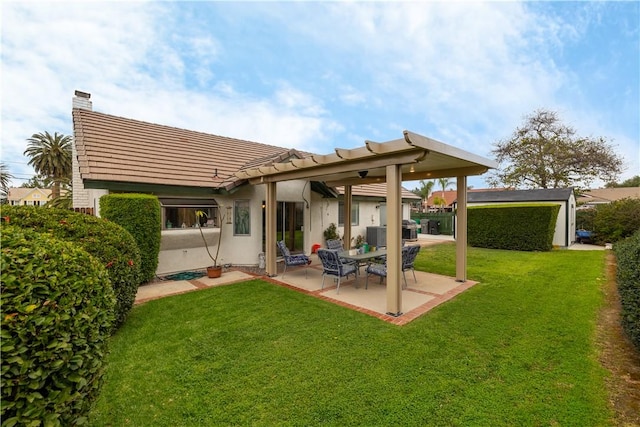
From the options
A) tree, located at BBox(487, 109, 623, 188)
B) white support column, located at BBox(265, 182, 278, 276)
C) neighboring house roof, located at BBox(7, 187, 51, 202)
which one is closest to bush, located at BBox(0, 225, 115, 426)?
white support column, located at BBox(265, 182, 278, 276)

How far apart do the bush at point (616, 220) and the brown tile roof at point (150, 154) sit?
19501 millimetres

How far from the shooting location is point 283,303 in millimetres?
6816

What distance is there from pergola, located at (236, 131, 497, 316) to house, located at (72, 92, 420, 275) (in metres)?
1.42

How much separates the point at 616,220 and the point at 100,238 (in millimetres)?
23755

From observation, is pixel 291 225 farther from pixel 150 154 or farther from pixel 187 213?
pixel 150 154

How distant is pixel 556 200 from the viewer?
1614 centimetres

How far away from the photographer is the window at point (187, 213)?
31.3ft

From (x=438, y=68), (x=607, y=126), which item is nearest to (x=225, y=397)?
(x=438, y=68)

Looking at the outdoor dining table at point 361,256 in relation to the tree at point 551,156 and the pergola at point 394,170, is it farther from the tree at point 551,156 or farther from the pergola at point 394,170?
the tree at point 551,156

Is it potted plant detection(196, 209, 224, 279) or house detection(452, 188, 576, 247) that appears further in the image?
house detection(452, 188, 576, 247)

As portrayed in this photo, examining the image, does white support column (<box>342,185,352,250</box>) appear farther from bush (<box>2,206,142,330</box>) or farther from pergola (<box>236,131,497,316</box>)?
bush (<box>2,206,142,330</box>)

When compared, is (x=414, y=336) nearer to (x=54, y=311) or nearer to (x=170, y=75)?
(x=54, y=311)

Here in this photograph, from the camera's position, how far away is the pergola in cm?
568

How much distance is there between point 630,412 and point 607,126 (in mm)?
28299
